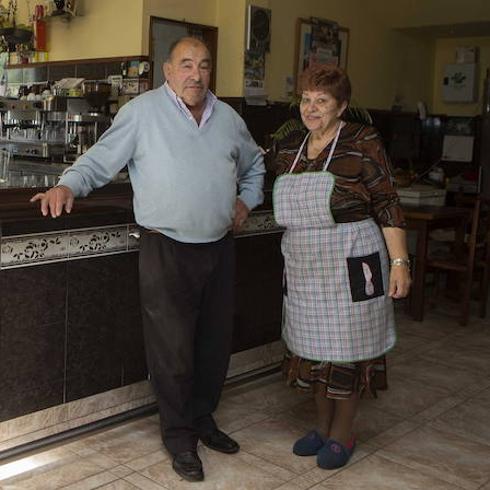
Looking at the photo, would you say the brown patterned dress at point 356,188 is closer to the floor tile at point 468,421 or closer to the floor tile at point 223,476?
the floor tile at point 223,476

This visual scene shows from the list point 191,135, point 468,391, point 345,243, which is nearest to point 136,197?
point 191,135

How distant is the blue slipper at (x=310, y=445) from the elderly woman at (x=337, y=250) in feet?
Result: 0.17

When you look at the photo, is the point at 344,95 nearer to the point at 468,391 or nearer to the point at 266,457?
the point at 266,457

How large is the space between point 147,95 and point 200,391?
120 centimetres

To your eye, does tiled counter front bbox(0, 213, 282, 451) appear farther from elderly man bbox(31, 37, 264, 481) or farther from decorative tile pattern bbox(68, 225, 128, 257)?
elderly man bbox(31, 37, 264, 481)

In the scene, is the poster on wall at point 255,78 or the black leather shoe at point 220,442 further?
the poster on wall at point 255,78

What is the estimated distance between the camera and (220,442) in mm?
2951

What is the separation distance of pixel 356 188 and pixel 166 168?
0.69 meters

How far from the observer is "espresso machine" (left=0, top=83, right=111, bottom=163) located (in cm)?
600

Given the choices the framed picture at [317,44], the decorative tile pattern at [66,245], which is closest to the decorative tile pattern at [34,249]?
the decorative tile pattern at [66,245]

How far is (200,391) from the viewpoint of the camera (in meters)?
2.95

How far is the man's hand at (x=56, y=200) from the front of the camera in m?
2.46

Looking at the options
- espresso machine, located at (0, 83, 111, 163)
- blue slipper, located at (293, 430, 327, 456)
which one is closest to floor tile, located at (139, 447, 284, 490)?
blue slipper, located at (293, 430, 327, 456)

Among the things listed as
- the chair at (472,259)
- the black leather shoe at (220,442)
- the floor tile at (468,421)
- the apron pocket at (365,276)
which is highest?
the apron pocket at (365,276)
